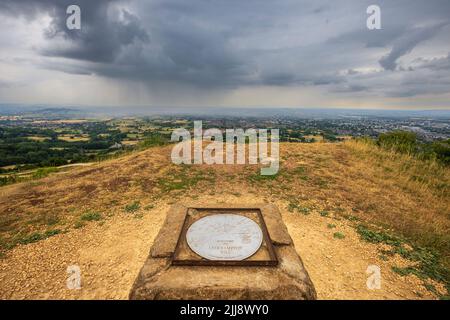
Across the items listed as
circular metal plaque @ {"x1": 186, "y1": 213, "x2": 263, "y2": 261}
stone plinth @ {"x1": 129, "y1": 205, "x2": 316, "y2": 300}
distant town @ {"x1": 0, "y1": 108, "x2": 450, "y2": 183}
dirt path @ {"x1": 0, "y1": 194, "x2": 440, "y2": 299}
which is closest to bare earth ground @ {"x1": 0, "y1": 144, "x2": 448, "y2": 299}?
dirt path @ {"x1": 0, "y1": 194, "x2": 440, "y2": 299}

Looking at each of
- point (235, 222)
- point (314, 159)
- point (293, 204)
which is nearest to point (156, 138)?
point (314, 159)

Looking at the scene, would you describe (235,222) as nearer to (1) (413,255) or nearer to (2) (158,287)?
(2) (158,287)

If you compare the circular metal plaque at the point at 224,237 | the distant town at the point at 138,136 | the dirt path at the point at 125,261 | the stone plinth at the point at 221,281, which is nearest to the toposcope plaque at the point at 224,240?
the circular metal plaque at the point at 224,237

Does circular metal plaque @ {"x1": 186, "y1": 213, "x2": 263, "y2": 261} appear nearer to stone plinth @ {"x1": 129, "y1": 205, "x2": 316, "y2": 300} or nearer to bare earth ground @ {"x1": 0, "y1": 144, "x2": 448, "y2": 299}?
stone plinth @ {"x1": 129, "y1": 205, "x2": 316, "y2": 300}

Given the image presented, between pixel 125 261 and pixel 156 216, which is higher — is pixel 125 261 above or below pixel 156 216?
below

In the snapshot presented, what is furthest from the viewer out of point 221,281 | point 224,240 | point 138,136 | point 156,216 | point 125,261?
point 138,136

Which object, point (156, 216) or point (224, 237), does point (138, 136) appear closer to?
point (156, 216)

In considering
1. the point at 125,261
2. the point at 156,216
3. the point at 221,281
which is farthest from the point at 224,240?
the point at 156,216
